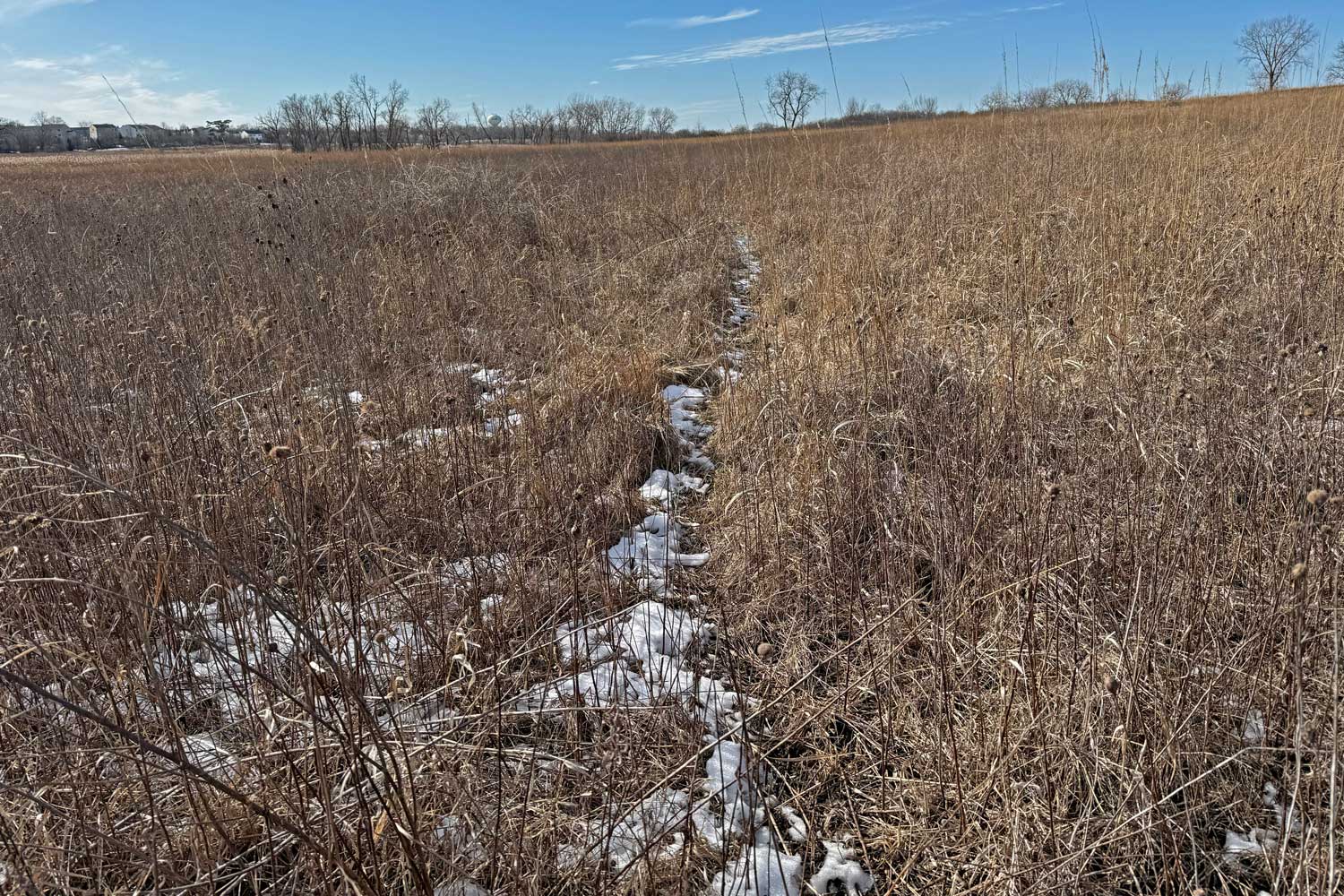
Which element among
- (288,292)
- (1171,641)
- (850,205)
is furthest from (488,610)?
(850,205)

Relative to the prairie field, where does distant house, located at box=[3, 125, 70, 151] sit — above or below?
above

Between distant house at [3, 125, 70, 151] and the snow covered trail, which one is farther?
distant house at [3, 125, 70, 151]

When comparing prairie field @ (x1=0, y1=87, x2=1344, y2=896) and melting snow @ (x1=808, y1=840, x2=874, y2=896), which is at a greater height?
prairie field @ (x1=0, y1=87, x2=1344, y2=896)

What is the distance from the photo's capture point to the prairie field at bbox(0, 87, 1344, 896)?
1435 mm

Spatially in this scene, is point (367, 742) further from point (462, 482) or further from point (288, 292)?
point (288, 292)

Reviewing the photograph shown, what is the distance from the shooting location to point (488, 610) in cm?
230

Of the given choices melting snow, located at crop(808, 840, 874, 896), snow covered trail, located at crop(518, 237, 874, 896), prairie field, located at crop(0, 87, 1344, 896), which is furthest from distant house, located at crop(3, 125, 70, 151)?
melting snow, located at crop(808, 840, 874, 896)

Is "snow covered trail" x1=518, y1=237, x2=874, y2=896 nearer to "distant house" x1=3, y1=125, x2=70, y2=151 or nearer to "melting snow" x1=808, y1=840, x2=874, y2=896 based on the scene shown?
"melting snow" x1=808, y1=840, x2=874, y2=896

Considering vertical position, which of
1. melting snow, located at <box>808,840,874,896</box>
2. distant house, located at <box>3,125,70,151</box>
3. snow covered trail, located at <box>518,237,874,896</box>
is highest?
distant house, located at <box>3,125,70,151</box>

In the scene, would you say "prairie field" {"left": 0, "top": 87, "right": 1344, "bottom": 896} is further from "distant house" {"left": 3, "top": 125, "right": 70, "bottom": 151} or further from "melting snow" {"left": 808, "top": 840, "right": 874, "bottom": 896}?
"distant house" {"left": 3, "top": 125, "right": 70, "bottom": 151}

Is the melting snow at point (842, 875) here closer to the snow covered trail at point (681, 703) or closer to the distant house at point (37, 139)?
the snow covered trail at point (681, 703)

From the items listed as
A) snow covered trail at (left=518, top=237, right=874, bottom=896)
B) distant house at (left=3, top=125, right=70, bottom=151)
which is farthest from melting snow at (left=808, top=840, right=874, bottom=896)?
distant house at (left=3, top=125, right=70, bottom=151)

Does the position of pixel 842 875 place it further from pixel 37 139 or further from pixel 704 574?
pixel 37 139

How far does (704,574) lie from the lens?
2.69 meters
